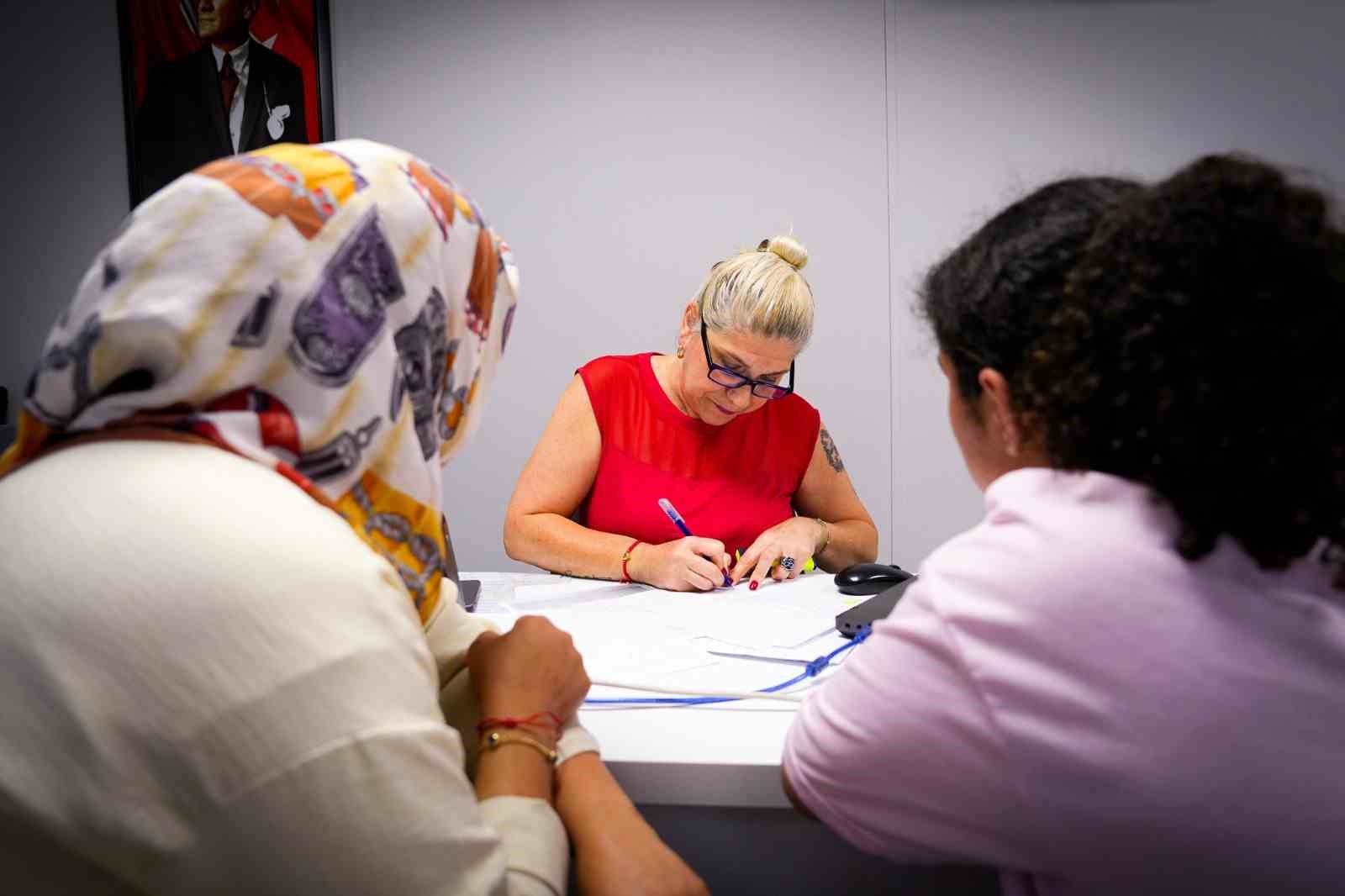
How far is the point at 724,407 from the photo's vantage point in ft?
6.57

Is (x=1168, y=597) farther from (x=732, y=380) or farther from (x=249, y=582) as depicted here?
(x=732, y=380)

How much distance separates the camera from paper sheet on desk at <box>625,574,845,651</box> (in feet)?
4.19

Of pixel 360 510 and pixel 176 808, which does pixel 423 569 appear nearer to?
pixel 360 510

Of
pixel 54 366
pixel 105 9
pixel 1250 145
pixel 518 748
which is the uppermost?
pixel 105 9

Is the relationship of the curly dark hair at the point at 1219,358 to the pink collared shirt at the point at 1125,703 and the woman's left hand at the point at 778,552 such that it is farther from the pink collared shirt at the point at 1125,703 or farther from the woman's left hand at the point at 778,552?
the woman's left hand at the point at 778,552

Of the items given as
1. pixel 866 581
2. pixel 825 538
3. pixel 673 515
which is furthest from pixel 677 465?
pixel 866 581

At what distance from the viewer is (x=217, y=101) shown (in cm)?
278

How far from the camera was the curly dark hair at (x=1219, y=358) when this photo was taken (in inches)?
24.7

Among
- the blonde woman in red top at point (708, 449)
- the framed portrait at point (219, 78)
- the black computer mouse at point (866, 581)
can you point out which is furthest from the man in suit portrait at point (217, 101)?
the black computer mouse at point (866, 581)

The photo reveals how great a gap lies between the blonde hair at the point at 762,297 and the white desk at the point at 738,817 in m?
1.09

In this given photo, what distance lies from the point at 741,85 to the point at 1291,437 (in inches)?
92.2

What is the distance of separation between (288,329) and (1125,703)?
651 millimetres

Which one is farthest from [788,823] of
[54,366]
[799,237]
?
[799,237]

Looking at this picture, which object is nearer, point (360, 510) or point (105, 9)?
point (360, 510)
